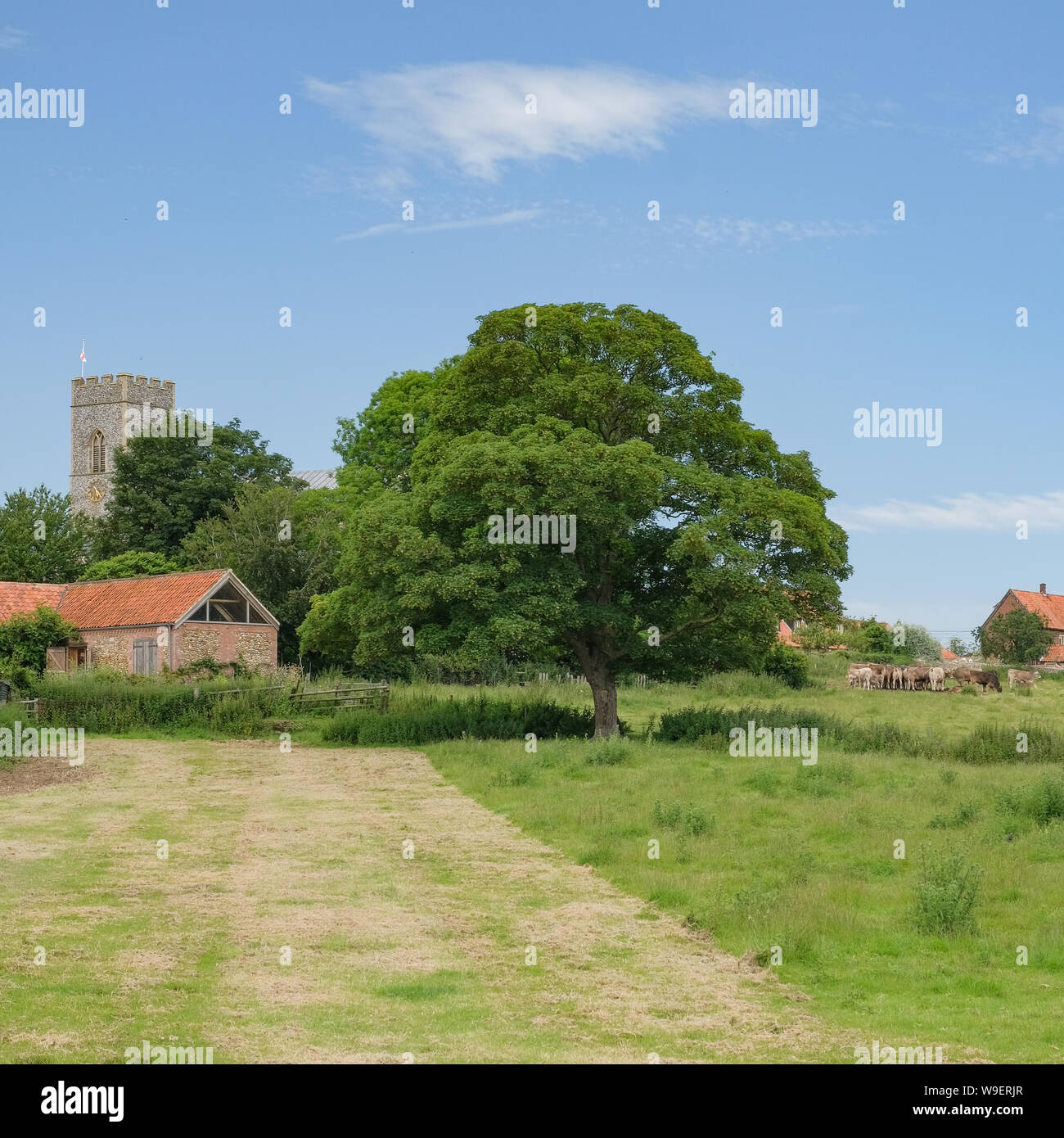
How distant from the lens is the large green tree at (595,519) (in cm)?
3172

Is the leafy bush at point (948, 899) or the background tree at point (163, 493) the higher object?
the background tree at point (163, 493)

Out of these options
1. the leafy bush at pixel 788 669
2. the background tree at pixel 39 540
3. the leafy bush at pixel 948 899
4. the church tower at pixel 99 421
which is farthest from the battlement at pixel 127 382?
the leafy bush at pixel 948 899

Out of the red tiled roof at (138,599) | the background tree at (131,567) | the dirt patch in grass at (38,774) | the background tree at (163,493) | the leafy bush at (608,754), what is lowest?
the dirt patch in grass at (38,774)

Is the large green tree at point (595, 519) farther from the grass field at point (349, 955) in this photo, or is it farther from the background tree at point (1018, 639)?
the background tree at point (1018, 639)

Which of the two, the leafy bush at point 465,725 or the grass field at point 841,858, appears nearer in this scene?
the grass field at point 841,858

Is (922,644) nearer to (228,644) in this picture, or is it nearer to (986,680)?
(986,680)

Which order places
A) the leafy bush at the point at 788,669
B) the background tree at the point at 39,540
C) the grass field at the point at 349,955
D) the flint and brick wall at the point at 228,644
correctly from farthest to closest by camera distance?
the background tree at the point at 39,540 → the leafy bush at the point at 788,669 → the flint and brick wall at the point at 228,644 → the grass field at the point at 349,955

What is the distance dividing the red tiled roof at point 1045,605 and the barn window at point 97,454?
80.3 m

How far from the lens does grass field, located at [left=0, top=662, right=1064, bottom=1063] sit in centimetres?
897

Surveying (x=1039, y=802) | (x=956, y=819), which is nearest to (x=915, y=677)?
(x=1039, y=802)

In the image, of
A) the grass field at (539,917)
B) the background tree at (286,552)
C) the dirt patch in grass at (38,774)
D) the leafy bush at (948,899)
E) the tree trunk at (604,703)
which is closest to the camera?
the grass field at (539,917)

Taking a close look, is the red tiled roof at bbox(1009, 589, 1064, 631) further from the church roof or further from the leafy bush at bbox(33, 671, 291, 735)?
the leafy bush at bbox(33, 671, 291, 735)

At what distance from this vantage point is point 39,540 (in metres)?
73.1
